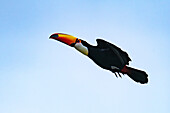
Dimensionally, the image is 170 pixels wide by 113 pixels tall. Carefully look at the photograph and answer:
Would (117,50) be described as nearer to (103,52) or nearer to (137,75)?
(103,52)

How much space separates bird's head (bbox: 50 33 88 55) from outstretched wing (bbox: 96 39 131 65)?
61 centimetres

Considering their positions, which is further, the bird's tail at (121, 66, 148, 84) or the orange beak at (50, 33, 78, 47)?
the bird's tail at (121, 66, 148, 84)

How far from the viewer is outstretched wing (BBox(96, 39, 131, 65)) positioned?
12.5 meters

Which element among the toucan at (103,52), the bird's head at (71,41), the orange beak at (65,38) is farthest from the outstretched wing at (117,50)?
the orange beak at (65,38)

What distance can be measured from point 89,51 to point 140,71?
8.07 ft

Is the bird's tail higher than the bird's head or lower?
lower

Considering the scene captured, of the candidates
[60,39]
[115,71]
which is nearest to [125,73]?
[115,71]

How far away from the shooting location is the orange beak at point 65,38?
12469 millimetres

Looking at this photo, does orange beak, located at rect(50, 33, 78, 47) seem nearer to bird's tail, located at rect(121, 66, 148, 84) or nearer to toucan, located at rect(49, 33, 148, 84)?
toucan, located at rect(49, 33, 148, 84)

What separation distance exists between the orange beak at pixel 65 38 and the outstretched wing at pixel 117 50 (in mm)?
960

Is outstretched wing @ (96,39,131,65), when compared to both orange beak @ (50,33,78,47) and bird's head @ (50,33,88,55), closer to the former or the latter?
bird's head @ (50,33,88,55)

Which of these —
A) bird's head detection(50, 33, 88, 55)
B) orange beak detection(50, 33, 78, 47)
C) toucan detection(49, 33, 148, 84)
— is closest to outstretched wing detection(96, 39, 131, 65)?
toucan detection(49, 33, 148, 84)

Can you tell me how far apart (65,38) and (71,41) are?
26 cm

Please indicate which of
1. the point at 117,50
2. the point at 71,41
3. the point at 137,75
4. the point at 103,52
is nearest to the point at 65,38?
the point at 71,41
